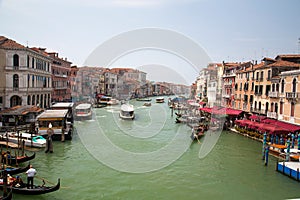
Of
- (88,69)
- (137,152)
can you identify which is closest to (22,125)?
(137,152)

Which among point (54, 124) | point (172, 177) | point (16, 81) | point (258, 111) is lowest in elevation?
point (172, 177)

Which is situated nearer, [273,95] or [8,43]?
[273,95]

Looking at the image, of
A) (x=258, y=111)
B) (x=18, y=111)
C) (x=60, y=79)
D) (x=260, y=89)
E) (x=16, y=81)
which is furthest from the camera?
(x=60, y=79)

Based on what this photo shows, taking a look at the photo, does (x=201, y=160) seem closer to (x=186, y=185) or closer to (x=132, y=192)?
(x=186, y=185)

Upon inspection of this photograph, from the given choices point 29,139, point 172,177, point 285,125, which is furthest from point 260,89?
point 29,139

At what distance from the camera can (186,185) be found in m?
9.56

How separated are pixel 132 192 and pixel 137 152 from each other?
4.98m

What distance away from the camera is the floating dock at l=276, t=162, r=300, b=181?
10.1 m

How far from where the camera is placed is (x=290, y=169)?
10.4 meters

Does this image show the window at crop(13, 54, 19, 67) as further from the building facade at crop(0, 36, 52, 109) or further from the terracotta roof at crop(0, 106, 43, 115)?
the terracotta roof at crop(0, 106, 43, 115)

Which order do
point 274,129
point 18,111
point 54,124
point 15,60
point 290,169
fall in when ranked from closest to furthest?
point 290,169 → point 274,129 → point 54,124 → point 18,111 → point 15,60

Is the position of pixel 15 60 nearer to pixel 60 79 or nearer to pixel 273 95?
pixel 60 79

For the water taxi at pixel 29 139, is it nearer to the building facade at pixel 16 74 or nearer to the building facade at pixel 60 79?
the building facade at pixel 16 74

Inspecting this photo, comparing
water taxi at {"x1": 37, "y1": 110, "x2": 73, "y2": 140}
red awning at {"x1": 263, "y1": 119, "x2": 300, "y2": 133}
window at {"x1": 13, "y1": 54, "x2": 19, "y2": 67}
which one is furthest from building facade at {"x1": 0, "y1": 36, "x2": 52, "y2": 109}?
red awning at {"x1": 263, "y1": 119, "x2": 300, "y2": 133}
